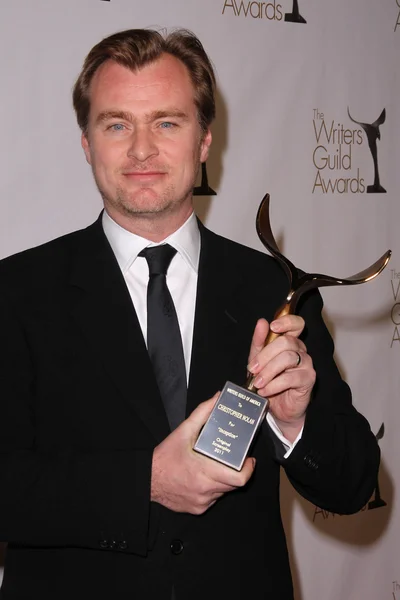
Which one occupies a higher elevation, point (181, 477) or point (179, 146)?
point (179, 146)

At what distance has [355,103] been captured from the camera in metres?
2.29

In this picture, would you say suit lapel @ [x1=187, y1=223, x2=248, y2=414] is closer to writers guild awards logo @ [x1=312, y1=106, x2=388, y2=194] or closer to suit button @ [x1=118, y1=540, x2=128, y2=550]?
suit button @ [x1=118, y1=540, x2=128, y2=550]

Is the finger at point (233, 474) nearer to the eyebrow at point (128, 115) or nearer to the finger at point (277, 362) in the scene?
the finger at point (277, 362)

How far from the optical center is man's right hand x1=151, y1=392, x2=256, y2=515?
3.42ft

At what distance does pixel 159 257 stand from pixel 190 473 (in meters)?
0.42

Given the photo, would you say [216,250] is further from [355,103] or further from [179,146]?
[355,103]

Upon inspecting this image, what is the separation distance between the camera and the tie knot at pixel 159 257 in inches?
52.9

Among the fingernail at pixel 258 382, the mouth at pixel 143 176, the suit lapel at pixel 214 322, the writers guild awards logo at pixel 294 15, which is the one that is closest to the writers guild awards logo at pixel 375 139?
the writers guild awards logo at pixel 294 15

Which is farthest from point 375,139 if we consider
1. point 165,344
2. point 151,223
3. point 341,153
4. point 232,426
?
point 232,426

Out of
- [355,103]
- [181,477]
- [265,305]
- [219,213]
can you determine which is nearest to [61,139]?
[219,213]

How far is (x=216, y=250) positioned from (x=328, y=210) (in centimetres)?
92

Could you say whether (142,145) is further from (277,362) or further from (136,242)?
(277,362)

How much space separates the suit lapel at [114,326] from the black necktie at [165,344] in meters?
0.03

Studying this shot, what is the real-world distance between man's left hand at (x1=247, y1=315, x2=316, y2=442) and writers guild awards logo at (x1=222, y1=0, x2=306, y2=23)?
1.19 meters
